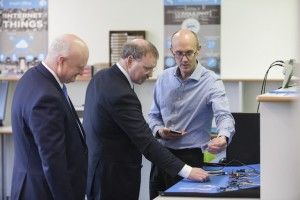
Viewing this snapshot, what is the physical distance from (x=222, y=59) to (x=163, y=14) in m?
0.74

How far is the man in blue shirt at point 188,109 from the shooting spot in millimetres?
3047

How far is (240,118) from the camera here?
143 inches

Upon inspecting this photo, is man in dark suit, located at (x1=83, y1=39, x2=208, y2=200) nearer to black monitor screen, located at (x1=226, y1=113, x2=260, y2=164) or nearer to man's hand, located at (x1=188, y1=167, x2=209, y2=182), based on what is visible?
man's hand, located at (x1=188, y1=167, x2=209, y2=182)

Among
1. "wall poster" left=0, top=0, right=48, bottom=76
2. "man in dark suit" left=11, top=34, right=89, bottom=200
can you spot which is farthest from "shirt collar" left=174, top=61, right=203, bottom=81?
"wall poster" left=0, top=0, right=48, bottom=76

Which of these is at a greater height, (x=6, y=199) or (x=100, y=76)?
A: (x=100, y=76)

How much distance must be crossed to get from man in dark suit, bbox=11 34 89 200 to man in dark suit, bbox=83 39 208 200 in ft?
0.93

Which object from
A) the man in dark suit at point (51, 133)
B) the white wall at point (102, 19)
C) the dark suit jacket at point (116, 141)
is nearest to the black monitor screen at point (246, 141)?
the dark suit jacket at point (116, 141)

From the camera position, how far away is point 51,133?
2260 millimetres

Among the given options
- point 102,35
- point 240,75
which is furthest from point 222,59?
point 102,35

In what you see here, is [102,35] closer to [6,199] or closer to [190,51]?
[6,199]

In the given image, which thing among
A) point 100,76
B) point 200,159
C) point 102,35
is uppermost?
point 102,35

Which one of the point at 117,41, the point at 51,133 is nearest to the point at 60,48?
the point at 51,133

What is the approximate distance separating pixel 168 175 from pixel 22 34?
3340mm

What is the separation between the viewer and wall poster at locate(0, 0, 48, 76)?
19.1 feet
